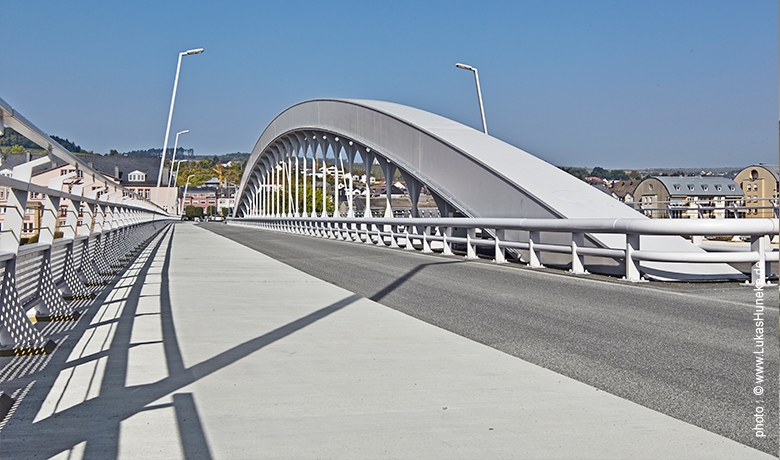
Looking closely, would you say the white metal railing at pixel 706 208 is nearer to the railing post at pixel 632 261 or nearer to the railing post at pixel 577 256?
the railing post at pixel 577 256

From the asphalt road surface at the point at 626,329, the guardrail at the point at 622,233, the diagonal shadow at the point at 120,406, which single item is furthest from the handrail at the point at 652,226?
the diagonal shadow at the point at 120,406

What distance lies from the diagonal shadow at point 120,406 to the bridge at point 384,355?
0.06 feet

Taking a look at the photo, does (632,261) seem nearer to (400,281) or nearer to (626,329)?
(400,281)

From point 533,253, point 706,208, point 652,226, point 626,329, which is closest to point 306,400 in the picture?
point 626,329

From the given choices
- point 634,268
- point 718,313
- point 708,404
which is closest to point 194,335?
point 708,404

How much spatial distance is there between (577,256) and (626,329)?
609cm

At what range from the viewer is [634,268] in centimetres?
1185

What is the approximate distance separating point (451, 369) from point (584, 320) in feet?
9.15

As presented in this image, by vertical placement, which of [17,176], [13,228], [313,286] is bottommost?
[313,286]

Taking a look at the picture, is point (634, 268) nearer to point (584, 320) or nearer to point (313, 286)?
point (584, 320)

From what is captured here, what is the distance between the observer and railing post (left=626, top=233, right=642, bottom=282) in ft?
38.8

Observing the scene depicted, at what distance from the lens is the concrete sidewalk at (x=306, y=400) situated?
159 inches

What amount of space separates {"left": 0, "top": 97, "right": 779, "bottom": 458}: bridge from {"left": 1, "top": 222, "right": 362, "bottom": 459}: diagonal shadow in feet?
0.06

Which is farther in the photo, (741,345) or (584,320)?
(584,320)
